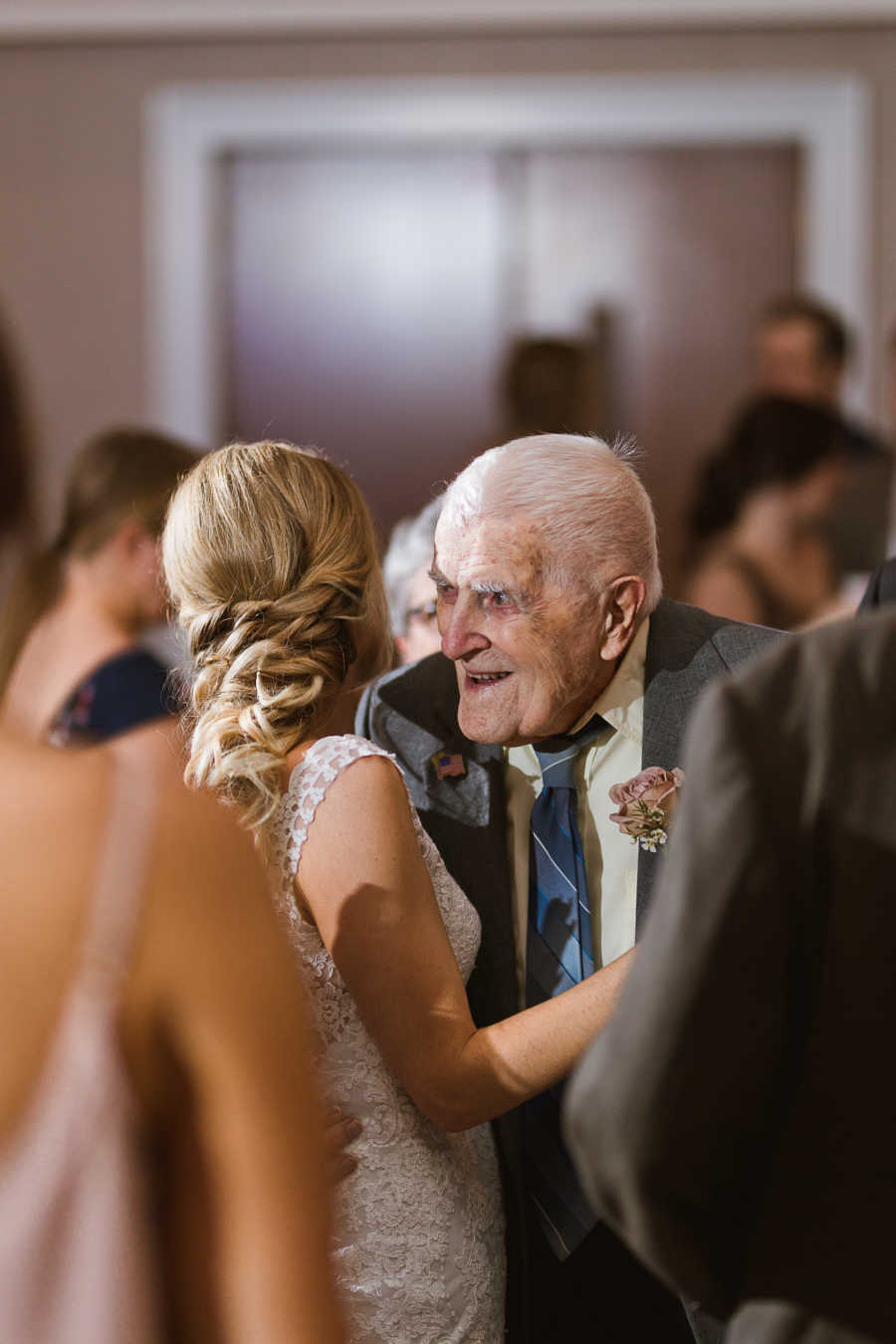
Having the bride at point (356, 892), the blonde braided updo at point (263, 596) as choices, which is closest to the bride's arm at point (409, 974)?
the bride at point (356, 892)

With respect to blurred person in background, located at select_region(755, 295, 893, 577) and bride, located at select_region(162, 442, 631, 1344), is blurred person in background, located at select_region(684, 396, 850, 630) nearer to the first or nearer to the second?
blurred person in background, located at select_region(755, 295, 893, 577)

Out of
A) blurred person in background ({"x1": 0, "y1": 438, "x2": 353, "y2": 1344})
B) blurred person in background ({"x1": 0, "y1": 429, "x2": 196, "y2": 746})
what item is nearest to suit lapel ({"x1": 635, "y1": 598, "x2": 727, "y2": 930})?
blurred person in background ({"x1": 0, "y1": 438, "x2": 353, "y2": 1344})

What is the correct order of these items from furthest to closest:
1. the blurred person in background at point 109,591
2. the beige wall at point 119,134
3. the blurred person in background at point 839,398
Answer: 1. the beige wall at point 119,134
2. the blurred person in background at point 839,398
3. the blurred person in background at point 109,591

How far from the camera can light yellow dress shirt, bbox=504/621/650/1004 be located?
1661 millimetres

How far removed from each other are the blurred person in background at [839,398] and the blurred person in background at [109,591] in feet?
10.1

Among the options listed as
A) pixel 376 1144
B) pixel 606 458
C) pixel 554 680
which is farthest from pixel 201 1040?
pixel 606 458

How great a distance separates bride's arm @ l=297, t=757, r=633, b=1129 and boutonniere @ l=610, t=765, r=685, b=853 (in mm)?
190

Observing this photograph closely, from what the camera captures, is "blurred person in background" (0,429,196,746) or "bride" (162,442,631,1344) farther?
"blurred person in background" (0,429,196,746)

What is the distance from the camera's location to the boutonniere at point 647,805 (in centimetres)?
158

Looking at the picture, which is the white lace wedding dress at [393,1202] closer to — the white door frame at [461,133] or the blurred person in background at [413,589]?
the blurred person in background at [413,589]

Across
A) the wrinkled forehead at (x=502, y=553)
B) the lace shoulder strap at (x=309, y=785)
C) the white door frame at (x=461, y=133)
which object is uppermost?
the white door frame at (x=461, y=133)

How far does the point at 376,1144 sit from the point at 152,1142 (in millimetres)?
934

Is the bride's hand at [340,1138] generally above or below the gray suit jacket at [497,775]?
below

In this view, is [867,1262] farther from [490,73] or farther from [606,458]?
[490,73]
